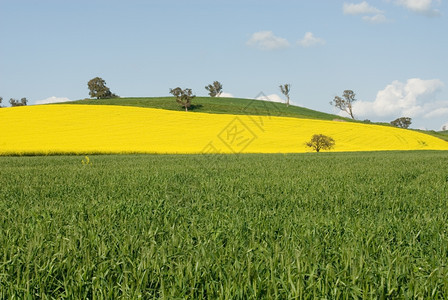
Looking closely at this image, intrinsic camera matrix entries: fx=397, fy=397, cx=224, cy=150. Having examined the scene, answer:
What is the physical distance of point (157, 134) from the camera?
135 ft

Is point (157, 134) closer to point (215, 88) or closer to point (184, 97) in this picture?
point (184, 97)

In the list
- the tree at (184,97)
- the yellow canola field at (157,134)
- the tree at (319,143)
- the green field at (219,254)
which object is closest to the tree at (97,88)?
the tree at (184,97)

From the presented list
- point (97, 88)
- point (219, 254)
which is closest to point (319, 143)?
point (219, 254)

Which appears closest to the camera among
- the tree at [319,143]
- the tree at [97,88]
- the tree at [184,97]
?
the tree at [319,143]

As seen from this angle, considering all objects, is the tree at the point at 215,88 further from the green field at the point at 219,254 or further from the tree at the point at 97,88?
the green field at the point at 219,254

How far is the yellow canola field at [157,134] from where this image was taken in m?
33.2

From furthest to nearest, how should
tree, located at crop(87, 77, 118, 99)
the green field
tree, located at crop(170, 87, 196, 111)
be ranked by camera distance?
tree, located at crop(87, 77, 118, 99), tree, located at crop(170, 87, 196, 111), the green field

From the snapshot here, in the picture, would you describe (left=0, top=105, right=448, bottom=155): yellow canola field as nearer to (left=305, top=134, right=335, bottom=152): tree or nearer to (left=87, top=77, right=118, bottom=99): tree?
(left=305, top=134, right=335, bottom=152): tree

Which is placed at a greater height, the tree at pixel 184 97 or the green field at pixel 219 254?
the tree at pixel 184 97

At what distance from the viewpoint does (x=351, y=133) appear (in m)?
53.1

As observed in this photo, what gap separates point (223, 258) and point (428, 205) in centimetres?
457

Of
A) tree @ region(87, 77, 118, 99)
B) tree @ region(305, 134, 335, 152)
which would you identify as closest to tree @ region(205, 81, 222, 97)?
tree @ region(87, 77, 118, 99)

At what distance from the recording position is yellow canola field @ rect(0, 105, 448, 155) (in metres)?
33.2

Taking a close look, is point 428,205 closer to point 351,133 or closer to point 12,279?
point 12,279
